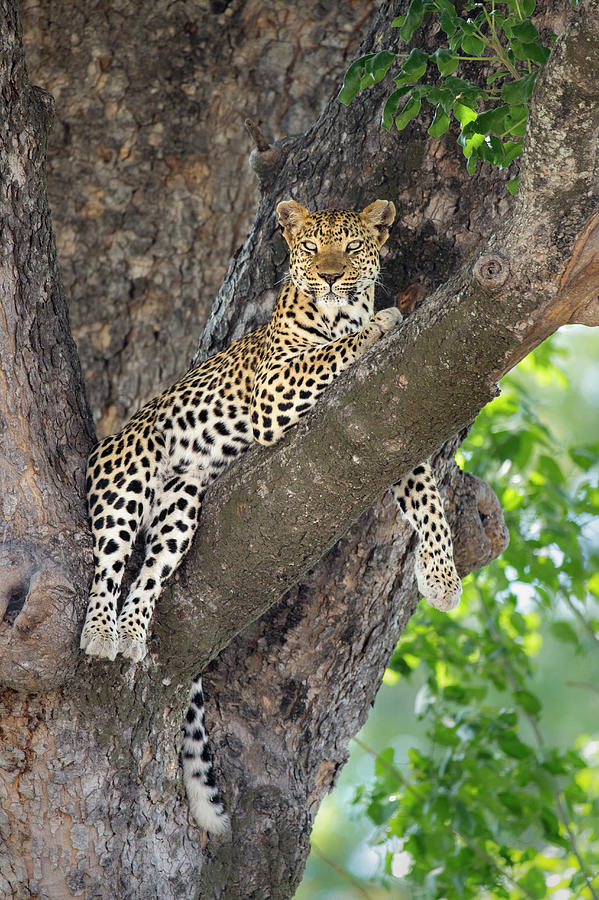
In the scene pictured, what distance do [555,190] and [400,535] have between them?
2422mm

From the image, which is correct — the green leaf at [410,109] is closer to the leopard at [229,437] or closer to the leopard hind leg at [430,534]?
the leopard at [229,437]

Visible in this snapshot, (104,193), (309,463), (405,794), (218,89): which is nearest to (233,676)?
(309,463)

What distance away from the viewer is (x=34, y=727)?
15.0ft

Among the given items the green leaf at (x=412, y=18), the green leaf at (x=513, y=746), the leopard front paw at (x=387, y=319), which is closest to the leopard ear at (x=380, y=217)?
the leopard front paw at (x=387, y=319)

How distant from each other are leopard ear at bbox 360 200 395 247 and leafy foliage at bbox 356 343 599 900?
2.32 metres

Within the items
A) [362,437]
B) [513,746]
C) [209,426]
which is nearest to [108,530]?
[209,426]

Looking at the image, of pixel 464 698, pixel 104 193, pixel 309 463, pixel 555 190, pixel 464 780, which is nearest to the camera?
pixel 555 190

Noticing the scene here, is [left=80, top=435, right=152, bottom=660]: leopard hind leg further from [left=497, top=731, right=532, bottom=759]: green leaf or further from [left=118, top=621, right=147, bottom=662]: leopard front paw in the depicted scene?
[left=497, top=731, right=532, bottom=759]: green leaf

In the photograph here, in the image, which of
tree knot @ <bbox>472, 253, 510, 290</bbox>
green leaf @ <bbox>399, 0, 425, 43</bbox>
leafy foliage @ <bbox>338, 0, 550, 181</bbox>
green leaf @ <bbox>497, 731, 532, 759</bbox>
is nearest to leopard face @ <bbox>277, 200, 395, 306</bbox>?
leafy foliage @ <bbox>338, 0, 550, 181</bbox>

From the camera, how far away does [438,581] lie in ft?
17.7

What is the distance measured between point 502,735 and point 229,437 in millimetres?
2756

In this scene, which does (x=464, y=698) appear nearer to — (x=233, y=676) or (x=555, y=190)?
(x=233, y=676)

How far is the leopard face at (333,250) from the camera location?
571cm

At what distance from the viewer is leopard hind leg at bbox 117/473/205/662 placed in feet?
15.6
